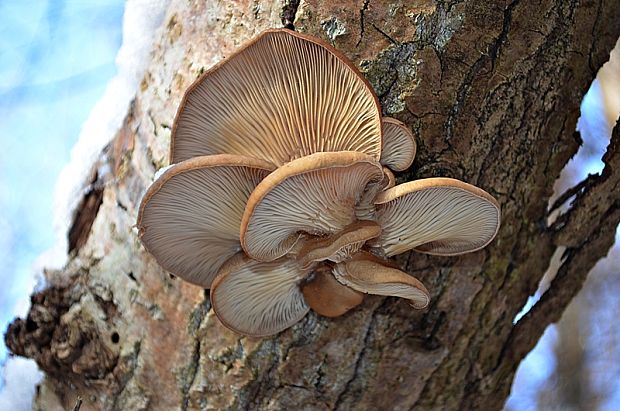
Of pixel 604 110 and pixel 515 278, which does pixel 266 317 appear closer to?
pixel 515 278

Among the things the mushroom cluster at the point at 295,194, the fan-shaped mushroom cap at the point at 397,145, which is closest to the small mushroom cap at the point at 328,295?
the mushroom cluster at the point at 295,194

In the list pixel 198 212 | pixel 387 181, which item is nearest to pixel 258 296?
pixel 198 212

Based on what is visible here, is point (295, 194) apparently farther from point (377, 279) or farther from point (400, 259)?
point (400, 259)

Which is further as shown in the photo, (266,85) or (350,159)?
(266,85)

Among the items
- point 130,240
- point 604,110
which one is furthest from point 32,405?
point 604,110

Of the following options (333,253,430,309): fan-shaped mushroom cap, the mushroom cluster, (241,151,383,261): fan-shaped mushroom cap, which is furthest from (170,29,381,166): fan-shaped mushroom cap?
(333,253,430,309): fan-shaped mushroom cap

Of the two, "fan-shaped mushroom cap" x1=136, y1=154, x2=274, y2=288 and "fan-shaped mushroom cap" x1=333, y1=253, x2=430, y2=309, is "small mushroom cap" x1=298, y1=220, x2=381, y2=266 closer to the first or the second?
"fan-shaped mushroom cap" x1=333, y1=253, x2=430, y2=309

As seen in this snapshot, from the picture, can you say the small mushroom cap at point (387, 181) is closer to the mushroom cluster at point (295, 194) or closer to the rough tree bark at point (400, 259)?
the mushroom cluster at point (295, 194)
